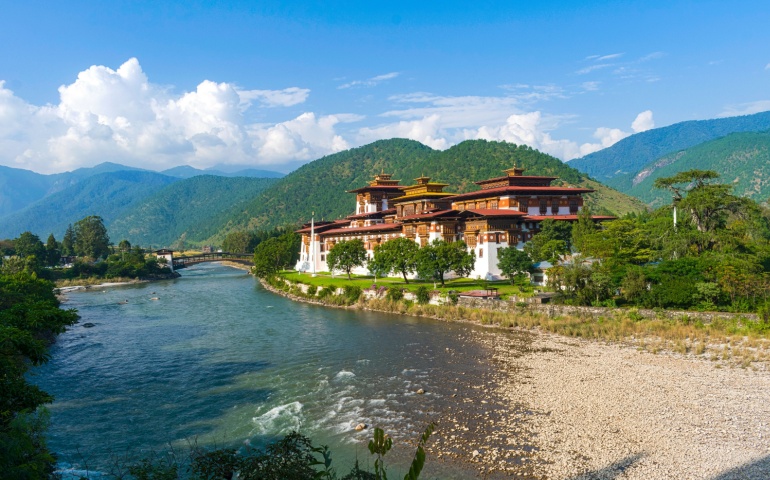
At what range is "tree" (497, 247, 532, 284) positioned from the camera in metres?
52.2

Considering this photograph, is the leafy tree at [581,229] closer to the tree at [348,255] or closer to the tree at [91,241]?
the tree at [348,255]

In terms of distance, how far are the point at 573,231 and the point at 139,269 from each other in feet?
281

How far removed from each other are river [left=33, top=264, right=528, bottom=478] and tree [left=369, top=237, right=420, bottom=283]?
9560 mm

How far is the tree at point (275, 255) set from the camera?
8831cm

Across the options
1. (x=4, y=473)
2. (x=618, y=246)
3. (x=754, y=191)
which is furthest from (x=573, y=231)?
(x=754, y=191)

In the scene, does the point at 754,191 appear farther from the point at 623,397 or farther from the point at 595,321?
the point at 623,397

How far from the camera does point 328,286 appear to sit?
61.8 m

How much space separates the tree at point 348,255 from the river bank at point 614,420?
39042 mm

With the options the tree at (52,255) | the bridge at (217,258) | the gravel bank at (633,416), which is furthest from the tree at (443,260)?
the tree at (52,255)

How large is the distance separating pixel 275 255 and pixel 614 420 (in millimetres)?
74932

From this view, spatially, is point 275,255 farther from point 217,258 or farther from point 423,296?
point 423,296

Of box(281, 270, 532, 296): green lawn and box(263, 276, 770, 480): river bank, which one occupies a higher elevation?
box(281, 270, 532, 296): green lawn

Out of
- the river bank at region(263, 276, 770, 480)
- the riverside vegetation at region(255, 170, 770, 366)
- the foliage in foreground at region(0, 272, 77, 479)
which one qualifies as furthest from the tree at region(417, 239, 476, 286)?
the foliage in foreground at region(0, 272, 77, 479)

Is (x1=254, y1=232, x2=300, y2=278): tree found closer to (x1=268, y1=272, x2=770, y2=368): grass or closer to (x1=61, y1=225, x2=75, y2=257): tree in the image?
(x1=268, y1=272, x2=770, y2=368): grass
